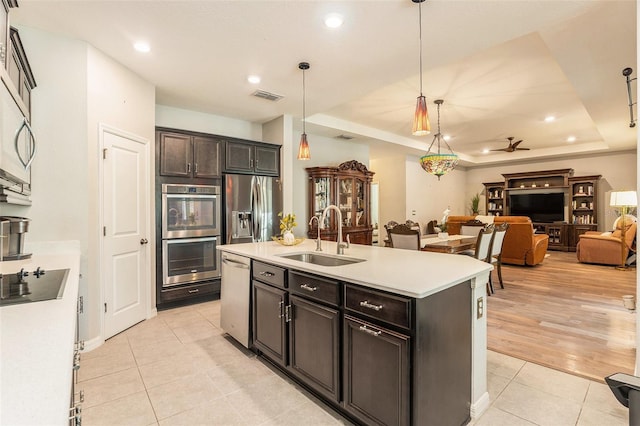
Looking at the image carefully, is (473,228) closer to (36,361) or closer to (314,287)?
(314,287)

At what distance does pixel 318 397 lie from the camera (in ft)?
6.70

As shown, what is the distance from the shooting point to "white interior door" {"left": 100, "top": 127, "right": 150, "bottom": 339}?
3.02 m

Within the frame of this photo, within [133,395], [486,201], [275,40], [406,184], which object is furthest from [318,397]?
[486,201]

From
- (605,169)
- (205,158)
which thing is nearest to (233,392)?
(205,158)

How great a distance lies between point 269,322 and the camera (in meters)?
2.38

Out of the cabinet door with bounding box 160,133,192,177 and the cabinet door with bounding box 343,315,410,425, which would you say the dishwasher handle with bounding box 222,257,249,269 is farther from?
the cabinet door with bounding box 160,133,192,177

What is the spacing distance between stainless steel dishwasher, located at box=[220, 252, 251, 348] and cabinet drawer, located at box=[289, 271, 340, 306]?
2.11 ft

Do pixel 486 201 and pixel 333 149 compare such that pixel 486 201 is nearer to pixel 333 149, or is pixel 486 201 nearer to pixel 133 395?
pixel 333 149

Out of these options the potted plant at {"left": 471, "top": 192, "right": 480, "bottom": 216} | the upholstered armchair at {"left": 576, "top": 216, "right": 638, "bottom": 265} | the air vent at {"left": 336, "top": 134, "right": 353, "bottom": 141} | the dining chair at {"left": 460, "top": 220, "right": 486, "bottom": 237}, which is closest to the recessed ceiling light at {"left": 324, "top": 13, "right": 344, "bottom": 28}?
the air vent at {"left": 336, "top": 134, "right": 353, "bottom": 141}

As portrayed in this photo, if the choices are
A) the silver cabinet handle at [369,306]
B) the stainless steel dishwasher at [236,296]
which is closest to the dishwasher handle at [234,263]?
the stainless steel dishwasher at [236,296]

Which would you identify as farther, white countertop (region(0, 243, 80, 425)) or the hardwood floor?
the hardwood floor

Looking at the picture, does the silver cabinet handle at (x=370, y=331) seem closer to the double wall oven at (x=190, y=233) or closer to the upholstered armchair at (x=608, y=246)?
the double wall oven at (x=190, y=233)

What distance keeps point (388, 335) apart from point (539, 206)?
990 cm

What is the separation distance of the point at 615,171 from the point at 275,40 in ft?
32.8
